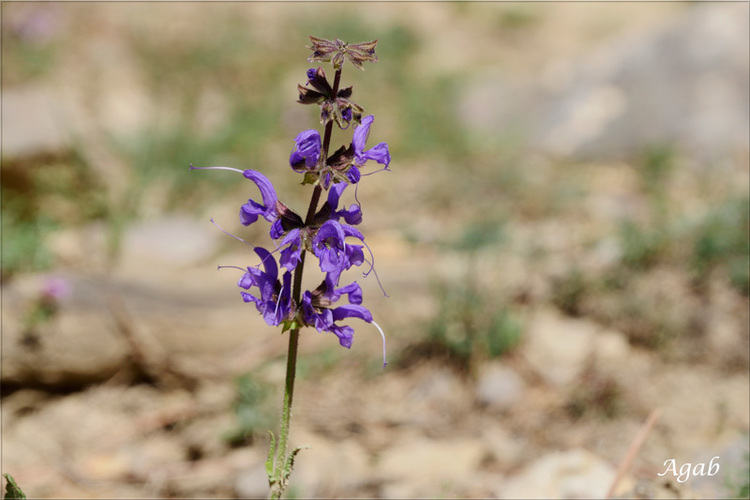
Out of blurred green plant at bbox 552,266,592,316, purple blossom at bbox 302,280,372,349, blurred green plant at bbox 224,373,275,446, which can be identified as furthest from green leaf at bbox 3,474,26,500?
blurred green plant at bbox 552,266,592,316

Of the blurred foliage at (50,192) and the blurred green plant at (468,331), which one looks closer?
the blurred green plant at (468,331)

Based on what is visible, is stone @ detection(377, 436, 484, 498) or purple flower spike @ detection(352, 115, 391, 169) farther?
stone @ detection(377, 436, 484, 498)

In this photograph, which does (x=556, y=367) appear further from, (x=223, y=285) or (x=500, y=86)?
(x=500, y=86)

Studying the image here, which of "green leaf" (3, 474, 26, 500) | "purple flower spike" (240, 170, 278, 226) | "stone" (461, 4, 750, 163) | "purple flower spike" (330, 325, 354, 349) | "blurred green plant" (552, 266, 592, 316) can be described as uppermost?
"stone" (461, 4, 750, 163)

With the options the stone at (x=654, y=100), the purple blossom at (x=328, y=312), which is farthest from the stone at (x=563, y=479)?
the stone at (x=654, y=100)

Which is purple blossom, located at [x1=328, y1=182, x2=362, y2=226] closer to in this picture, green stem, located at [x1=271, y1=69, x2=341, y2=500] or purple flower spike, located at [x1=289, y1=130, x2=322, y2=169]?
green stem, located at [x1=271, y1=69, x2=341, y2=500]

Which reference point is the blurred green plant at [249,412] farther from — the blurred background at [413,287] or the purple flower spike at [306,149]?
the purple flower spike at [306,149]

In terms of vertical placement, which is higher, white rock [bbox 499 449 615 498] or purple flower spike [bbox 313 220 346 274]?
purple flower spike [bbox 313 220 346 274]
